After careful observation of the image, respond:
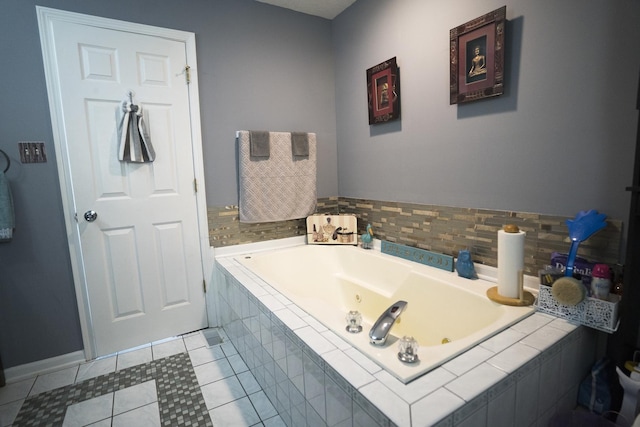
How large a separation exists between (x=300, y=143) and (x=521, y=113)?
5.23 feet

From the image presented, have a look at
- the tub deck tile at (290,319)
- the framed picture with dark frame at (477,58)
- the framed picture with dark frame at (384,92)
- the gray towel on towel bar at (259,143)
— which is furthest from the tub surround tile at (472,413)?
the gray towel on towel bar at (259,143)

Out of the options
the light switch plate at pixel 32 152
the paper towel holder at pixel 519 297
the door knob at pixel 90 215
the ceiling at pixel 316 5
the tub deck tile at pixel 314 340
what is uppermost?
the ceiling at pixel 316 5

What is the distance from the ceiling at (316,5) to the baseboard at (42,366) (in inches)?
114

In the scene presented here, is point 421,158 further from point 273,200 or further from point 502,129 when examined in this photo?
point 273,200

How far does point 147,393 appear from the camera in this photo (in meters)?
1.74

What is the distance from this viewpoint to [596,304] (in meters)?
1.22

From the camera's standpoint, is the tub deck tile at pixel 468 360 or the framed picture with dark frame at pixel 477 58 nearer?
the tub deck tile at pixel 468 360

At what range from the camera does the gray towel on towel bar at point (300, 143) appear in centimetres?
258

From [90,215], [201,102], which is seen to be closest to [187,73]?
[201,102]

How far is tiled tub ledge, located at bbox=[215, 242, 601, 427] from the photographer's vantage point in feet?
2.91

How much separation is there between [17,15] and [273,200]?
6.08 ft

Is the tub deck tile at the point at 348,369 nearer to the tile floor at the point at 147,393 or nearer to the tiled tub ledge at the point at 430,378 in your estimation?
the tiled tub ledge at the point at 430,378

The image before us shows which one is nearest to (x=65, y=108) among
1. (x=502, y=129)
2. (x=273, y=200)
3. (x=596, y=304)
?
(x=273, y=200)

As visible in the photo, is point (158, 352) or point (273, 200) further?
point (273, 200)
